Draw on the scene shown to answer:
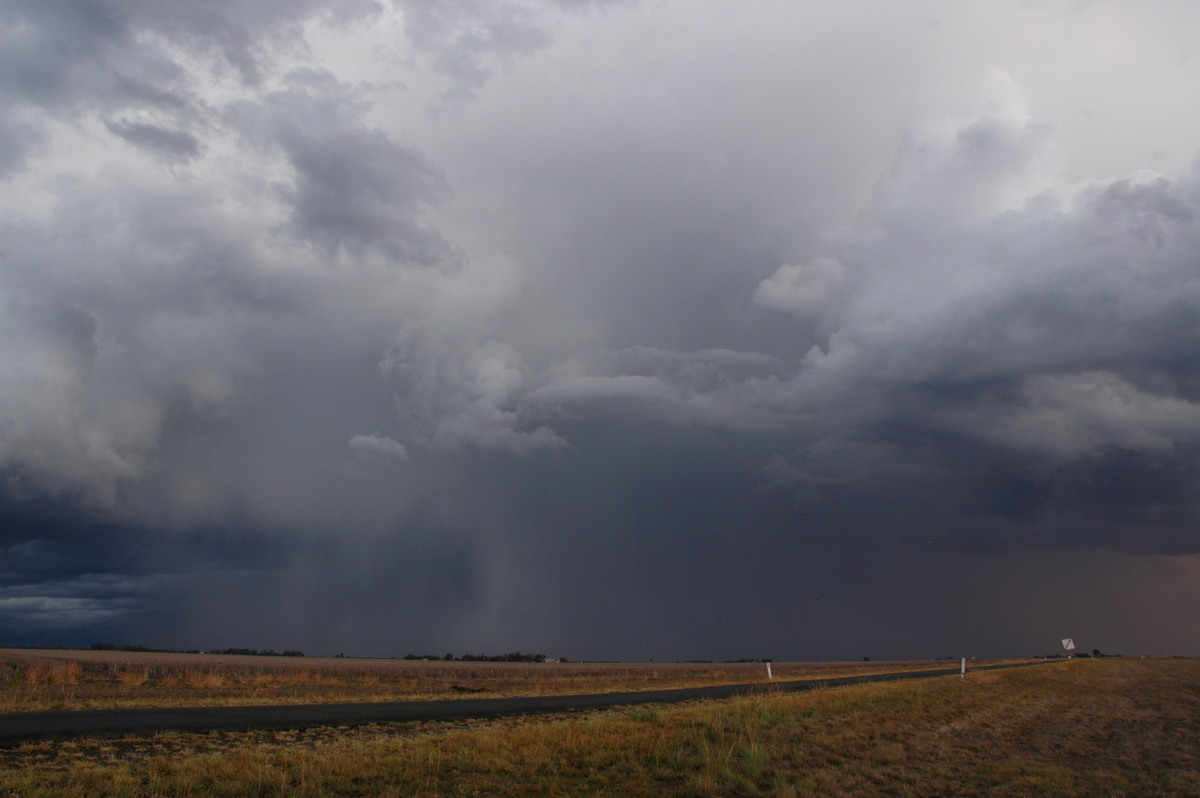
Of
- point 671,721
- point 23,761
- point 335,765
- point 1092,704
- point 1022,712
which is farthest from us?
point 1092,704

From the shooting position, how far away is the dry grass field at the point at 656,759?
513 inches

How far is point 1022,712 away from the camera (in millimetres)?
28234

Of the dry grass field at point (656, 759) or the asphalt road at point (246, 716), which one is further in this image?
the asphalt road at point (246, 716)

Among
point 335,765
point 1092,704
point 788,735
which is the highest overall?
point 335,765

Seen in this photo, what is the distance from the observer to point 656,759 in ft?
52.6

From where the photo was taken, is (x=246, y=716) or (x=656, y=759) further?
(x=246, y=716)

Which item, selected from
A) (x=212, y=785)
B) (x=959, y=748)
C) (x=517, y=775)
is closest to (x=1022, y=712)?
(x=959, y=748)

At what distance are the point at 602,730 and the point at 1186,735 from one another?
61.8 feet

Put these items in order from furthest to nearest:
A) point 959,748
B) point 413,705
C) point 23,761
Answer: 1. point 413,705
2. point 959,748
3. point 23,761

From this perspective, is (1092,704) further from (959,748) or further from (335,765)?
(335,765)

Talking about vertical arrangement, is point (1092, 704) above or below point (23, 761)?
below

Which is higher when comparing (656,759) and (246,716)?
(656,759)

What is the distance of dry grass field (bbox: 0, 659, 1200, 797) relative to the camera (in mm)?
13039

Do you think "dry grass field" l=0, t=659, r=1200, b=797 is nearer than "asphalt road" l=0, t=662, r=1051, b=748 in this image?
Yes
